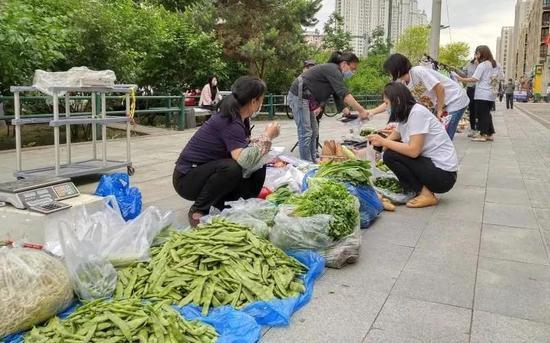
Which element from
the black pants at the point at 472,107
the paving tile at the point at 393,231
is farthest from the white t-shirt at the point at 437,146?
the black pants at the point at 472,107

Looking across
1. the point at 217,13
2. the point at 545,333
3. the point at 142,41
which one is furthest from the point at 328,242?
the point at 217,13

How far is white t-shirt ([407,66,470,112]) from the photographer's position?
22.8 ft

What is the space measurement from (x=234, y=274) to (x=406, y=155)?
286 cm

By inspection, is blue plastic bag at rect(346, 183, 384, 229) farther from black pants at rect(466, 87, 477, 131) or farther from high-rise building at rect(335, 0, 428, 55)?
high-rise building at rect(335, 0, 428, 55)

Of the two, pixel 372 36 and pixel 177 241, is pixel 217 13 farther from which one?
pixel 372 36

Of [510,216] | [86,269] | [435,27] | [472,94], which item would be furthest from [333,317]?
[435,27]

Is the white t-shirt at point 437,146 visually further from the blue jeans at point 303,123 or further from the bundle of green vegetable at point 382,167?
the blue jeans at point 303,123

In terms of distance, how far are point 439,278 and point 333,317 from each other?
3.28 ft

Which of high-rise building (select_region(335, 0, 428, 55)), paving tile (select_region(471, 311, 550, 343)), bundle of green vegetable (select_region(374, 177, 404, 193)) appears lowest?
paving tile (select_region(471, 311, 550, 343))

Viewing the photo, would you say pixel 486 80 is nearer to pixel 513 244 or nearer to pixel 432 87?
pixel 432 87

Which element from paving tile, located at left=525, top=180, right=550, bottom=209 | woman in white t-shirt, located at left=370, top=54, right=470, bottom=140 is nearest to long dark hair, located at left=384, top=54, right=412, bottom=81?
woman in white t-shirt, located at left=370, top=54, right=470, bottom=140

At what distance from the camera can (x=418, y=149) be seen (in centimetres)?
531

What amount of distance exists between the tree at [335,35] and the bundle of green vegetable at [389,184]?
29.0 m

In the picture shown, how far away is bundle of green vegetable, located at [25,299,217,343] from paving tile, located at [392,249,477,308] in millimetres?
1418
